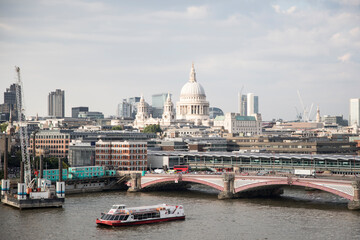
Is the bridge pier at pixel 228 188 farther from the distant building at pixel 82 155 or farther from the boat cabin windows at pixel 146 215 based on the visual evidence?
the distant building at pixel 82 155

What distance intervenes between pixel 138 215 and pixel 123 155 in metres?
44.3

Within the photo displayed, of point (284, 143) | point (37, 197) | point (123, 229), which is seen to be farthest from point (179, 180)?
point (284, 143)

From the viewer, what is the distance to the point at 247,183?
88.9m

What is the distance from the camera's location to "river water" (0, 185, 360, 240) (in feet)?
215

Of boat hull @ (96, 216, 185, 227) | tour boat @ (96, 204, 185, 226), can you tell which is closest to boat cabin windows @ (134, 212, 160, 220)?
tour boat @ (96, 204, 185, 226)

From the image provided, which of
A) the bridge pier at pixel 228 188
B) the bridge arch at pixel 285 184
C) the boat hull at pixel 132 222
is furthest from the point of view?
the bridge pier at pixel 228 188

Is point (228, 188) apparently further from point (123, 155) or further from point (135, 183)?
point (123, 155)

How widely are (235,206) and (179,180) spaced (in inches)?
609

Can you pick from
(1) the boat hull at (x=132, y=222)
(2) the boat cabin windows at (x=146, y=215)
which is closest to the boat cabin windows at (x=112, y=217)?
(1) the boat hull at (x=132, y=222)

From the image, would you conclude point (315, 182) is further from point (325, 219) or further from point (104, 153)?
point (104, 153)

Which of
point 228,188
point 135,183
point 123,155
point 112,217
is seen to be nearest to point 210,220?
point 112,217

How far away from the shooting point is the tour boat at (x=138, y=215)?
233 ft

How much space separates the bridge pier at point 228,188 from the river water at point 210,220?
4.91 feet

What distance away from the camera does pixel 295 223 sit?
70.2 m
